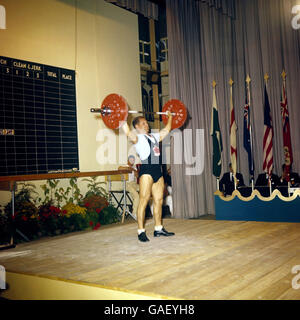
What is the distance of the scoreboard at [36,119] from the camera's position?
496 cm

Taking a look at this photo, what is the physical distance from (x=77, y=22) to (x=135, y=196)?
3.27 meters

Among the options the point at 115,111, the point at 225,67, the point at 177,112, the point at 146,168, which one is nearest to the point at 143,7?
the point at 225,67

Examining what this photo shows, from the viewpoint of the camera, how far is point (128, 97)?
23.2ft

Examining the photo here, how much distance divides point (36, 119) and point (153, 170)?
7.81 ft

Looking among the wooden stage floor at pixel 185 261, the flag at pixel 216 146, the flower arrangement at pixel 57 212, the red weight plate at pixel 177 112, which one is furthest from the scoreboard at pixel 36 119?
the flag at pixel 216 146

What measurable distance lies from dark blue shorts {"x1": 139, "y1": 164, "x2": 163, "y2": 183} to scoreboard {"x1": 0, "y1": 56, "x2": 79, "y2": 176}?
212 centimetres

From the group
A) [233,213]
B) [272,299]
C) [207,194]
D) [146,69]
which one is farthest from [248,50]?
[272,299]

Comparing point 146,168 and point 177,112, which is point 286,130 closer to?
point 177,112

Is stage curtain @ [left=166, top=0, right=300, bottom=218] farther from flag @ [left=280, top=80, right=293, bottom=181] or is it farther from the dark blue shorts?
the dark blue shorts

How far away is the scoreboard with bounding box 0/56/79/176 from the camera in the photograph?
496 cm

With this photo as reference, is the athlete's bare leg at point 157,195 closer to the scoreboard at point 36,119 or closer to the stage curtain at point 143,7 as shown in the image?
the scoreboard at point 36,119

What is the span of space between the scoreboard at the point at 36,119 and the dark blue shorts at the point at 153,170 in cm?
212

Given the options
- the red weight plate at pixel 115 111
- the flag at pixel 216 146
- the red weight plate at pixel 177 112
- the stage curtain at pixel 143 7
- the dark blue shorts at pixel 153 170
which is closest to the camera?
the red weight plate at pixel 115 111

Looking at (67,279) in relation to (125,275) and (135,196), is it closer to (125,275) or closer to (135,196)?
(125,275)
